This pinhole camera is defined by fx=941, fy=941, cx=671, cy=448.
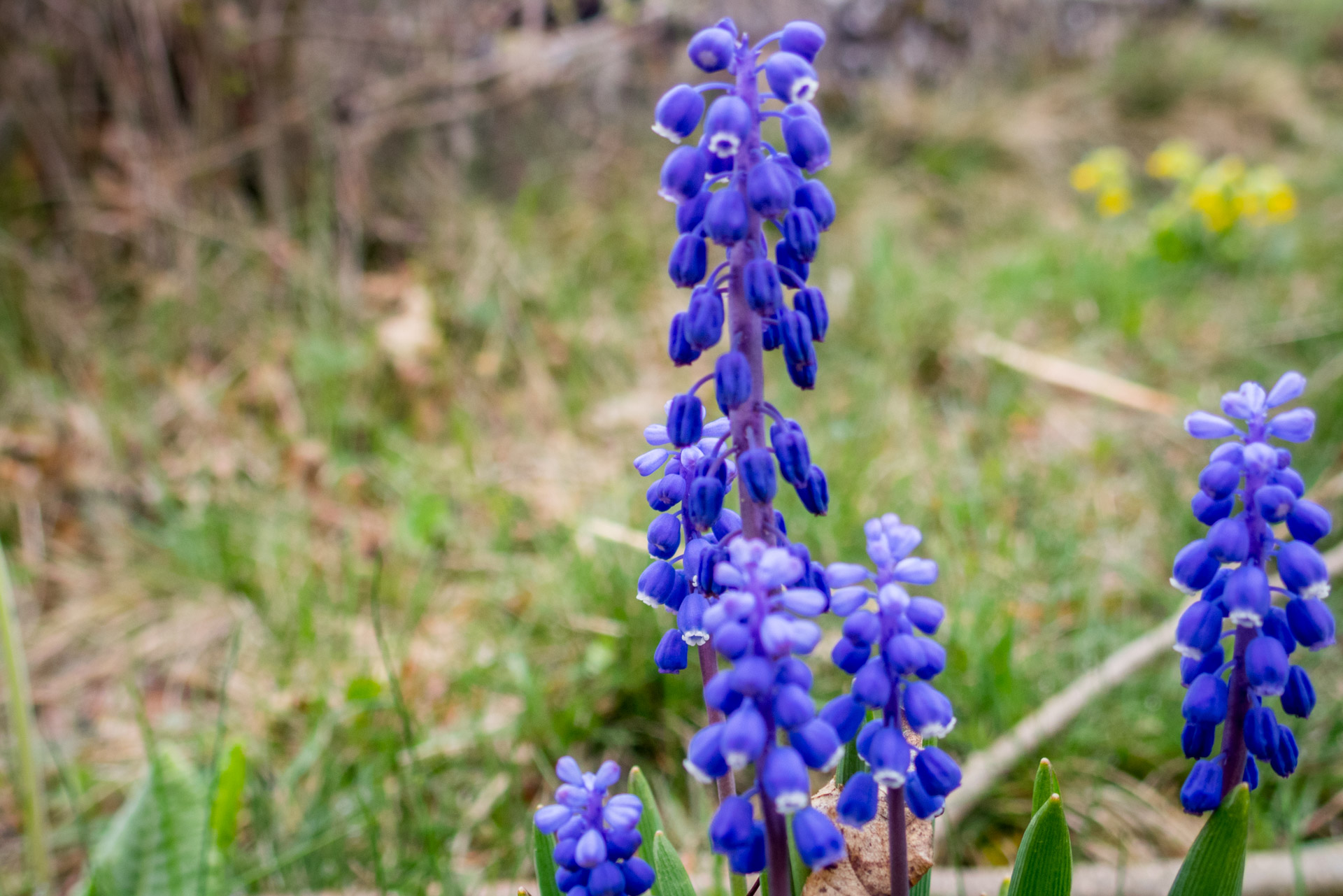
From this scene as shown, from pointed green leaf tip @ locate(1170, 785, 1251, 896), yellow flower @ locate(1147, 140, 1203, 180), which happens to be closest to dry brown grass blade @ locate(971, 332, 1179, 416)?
yellow flower @ locate(1147, 140, 1203, 180)

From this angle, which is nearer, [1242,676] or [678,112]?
[678,112]

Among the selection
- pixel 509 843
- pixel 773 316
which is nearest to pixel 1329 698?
pixel 509 843

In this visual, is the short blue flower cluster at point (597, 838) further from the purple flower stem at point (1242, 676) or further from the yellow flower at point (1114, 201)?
the yellow flower at point (1114, 201)

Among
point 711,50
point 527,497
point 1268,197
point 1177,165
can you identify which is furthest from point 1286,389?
point 1177,165

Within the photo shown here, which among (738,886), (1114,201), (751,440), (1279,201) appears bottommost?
(738,886)

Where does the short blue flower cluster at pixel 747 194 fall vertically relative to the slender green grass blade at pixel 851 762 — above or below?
above

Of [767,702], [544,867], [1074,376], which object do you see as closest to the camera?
[767,702]

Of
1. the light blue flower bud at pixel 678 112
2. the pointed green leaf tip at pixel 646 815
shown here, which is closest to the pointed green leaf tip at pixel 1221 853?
the pointed green leaf tip at pixel 646 815

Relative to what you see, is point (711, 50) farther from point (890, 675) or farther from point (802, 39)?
point (890, 675)

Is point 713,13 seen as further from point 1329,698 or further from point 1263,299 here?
point 1329,698
